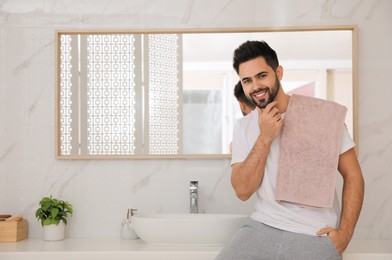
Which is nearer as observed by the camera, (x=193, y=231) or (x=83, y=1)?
(x=193, y=231)

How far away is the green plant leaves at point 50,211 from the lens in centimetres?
277

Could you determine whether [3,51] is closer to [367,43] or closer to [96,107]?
[96,107]

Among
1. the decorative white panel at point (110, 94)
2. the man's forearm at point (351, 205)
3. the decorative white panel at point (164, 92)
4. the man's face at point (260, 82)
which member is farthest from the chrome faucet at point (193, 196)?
the man's forearm at point (351, 205)

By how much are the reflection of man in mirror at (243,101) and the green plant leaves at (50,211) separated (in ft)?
3.19

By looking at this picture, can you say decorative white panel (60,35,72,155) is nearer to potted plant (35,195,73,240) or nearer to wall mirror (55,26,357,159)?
wall mirror (55,26,357,159)

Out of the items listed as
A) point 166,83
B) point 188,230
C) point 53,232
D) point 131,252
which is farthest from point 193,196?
point 53,232

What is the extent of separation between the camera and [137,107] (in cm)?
294

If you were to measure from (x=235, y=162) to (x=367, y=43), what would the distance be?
0.98 m

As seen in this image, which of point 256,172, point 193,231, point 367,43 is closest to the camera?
point 256,172

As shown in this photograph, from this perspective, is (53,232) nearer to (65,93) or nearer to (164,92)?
(65,93)

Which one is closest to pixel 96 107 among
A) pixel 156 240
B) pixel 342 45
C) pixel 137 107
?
pixel 137 107

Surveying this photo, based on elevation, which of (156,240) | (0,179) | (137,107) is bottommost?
(156,240)

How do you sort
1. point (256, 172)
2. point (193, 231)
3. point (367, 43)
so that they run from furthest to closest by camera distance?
point (367, 43) → point (193, 231) → point (256, 172)

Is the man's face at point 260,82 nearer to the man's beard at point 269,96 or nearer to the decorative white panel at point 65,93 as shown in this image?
the man's beard at point 269,96
